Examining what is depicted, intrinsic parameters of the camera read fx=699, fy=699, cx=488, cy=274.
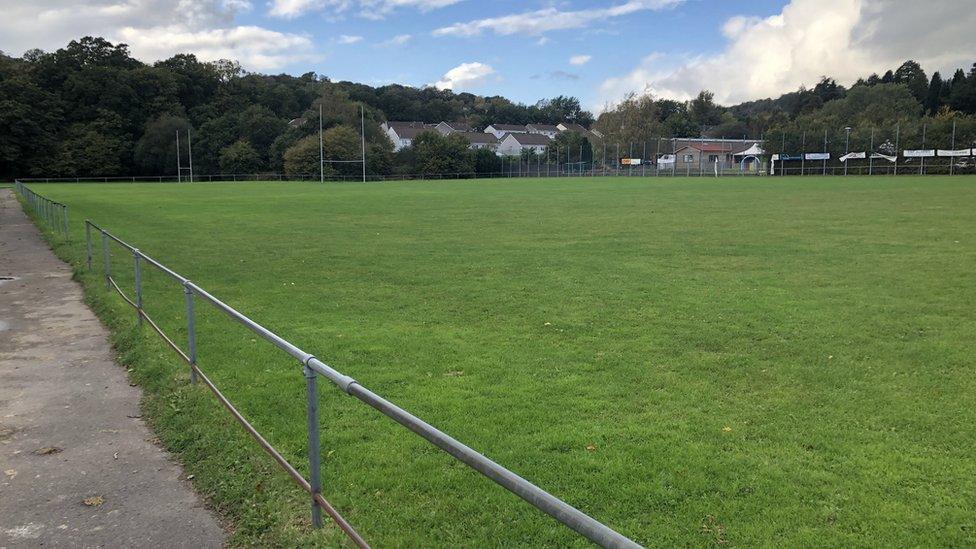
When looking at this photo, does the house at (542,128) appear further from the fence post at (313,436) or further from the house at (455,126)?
the fence post at (313,436)

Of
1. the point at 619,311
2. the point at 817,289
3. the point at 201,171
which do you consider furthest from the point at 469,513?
the point at 201,171

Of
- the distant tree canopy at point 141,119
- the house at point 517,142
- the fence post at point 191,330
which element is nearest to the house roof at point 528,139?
the house at point 517,142

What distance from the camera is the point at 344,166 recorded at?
287ft

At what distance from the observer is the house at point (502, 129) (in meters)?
165

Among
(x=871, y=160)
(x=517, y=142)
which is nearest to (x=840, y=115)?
(x=871, y=160)

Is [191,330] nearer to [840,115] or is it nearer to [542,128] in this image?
[840,115]

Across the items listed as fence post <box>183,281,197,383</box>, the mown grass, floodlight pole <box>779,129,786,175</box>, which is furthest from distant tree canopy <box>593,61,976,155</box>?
fence post <box>183,281,197,383</box>

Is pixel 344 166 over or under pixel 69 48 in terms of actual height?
under

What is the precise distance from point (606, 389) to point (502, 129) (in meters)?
169

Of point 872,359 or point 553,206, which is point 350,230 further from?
point 872,359

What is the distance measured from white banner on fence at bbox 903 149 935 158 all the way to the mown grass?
180 ft

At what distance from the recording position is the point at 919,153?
60.7 metres

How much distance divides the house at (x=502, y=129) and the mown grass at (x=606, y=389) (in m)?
151

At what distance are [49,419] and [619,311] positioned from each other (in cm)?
645
